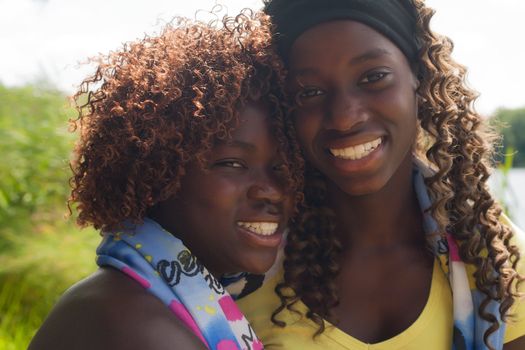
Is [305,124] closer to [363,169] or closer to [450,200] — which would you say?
[363,169]

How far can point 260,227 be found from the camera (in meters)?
2.16

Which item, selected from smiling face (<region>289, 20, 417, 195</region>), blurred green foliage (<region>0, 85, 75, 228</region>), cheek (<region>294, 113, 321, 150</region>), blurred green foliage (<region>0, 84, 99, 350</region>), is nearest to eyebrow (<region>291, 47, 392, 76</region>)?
smiling face (<region>289, 20, 417, 195</region>)

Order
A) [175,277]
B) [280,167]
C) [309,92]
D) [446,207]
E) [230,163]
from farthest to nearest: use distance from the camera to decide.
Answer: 1. [446,207]
2. [309,92]
3. [280,167]
4. [230,163]
5. [175,277]

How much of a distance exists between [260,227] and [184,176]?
268mm

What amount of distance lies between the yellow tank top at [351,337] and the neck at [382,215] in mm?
192

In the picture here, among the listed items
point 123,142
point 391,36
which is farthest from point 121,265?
point 391,36

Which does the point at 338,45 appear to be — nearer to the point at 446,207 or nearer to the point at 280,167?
the point at 280,167

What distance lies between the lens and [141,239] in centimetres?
204

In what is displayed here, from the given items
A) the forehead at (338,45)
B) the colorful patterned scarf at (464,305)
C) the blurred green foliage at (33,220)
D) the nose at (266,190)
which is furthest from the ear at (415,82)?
the blurred green foliage at (33,220)

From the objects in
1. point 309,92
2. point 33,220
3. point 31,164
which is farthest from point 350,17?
point 31,164

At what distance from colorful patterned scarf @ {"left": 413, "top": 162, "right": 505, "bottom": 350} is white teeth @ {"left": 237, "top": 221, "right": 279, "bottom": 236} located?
2.03 feet

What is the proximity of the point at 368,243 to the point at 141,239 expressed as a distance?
3.04 feet

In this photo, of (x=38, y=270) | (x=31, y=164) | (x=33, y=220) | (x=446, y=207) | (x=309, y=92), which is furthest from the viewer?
(x=31, y=164)

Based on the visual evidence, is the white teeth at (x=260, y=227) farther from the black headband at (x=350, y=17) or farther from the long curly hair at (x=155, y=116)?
the black headband at (x=350, y=17)
